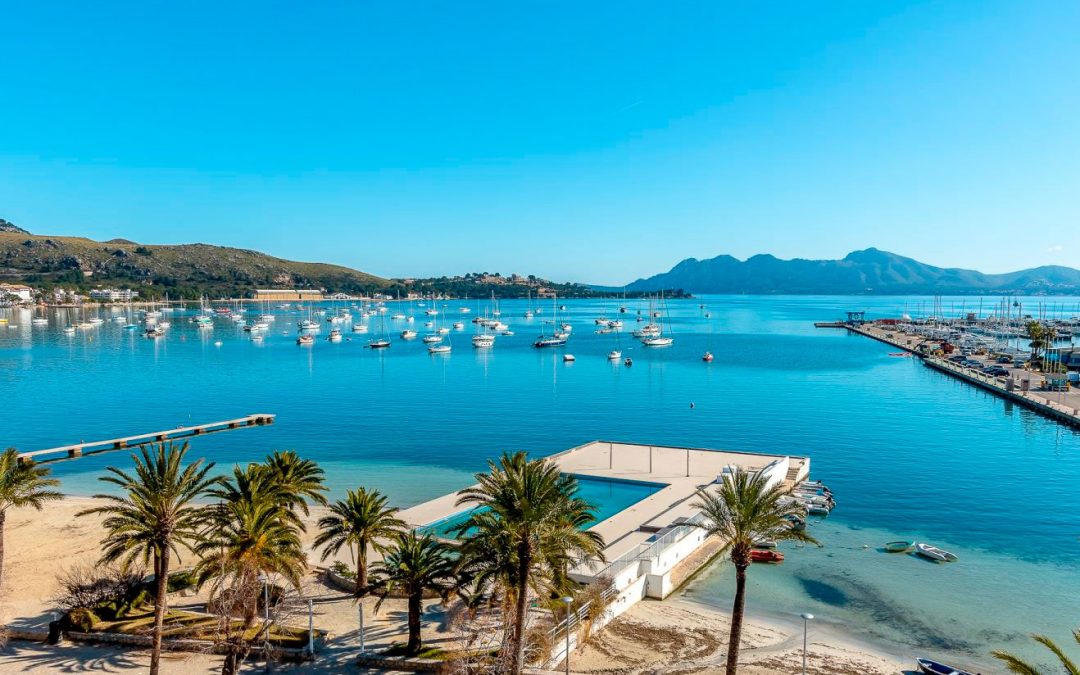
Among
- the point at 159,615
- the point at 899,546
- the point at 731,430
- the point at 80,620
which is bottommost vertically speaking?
the point at 899,546

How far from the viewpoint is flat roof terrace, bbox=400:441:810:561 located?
106 ft

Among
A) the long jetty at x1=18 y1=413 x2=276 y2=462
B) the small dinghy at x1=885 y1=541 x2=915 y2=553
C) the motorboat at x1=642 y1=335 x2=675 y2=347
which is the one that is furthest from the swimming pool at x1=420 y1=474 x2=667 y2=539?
the motorboat at x1=642 y1=335 x2=675 y2=347

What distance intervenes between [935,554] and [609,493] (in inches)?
646

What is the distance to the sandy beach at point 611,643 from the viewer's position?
2084 cm

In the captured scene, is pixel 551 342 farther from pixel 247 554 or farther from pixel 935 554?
pixel 247 554

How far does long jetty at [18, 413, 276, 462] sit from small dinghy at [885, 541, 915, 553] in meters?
48.2

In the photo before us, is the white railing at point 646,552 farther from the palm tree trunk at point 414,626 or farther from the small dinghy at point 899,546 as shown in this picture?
the small dinghy at point 899,546

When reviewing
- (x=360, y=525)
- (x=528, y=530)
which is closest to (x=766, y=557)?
(x=528, y=530)

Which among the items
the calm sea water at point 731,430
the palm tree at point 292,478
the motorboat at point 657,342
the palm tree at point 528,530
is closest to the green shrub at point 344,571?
the palm tree at point 292,478

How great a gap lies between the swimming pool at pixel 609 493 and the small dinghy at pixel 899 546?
1201cm

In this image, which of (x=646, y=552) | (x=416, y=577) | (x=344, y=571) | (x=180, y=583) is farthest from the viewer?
(x=646, y=552)

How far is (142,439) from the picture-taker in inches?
2350

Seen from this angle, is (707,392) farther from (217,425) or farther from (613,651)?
(613,651)

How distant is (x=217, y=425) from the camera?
6425 cm
